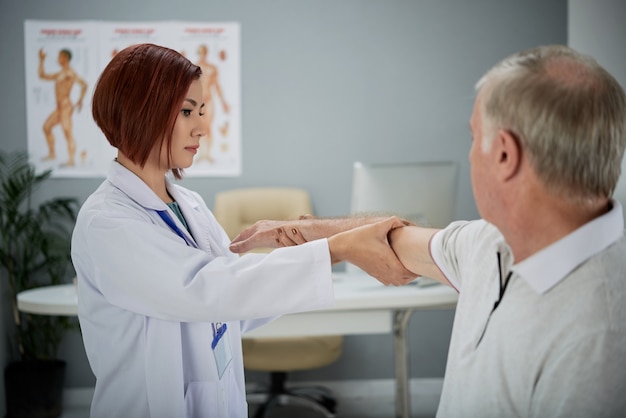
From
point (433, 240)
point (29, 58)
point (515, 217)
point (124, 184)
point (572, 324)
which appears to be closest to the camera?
point (572, 324)

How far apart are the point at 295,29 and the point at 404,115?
86 cm

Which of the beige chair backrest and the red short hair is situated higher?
the red short hair

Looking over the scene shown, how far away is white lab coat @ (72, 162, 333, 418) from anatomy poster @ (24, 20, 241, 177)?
2.62m

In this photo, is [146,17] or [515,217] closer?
[515,217]

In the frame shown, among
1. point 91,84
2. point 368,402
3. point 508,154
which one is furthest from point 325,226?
point 91,84

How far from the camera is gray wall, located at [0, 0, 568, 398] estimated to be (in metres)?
4.09

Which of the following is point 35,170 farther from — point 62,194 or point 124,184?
point 124,184

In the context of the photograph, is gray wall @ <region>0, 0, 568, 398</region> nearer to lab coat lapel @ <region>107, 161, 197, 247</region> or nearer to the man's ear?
lab coat lapel @ <region>107, 161, 197, 247</region>

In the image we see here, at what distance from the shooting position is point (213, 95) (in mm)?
4125

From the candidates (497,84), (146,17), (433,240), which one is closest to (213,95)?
(146,17)

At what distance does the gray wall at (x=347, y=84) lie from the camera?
4090 millimetres

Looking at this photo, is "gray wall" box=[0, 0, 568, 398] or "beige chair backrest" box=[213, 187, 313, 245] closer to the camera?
"beige chair backrest" box=[213, 187, 313, 245]

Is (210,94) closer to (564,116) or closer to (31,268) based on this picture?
(31,268)

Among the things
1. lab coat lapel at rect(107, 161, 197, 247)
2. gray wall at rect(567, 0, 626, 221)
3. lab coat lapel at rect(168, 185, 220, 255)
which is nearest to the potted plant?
lab coat lapel at rect(168, 185, 220, 255)
